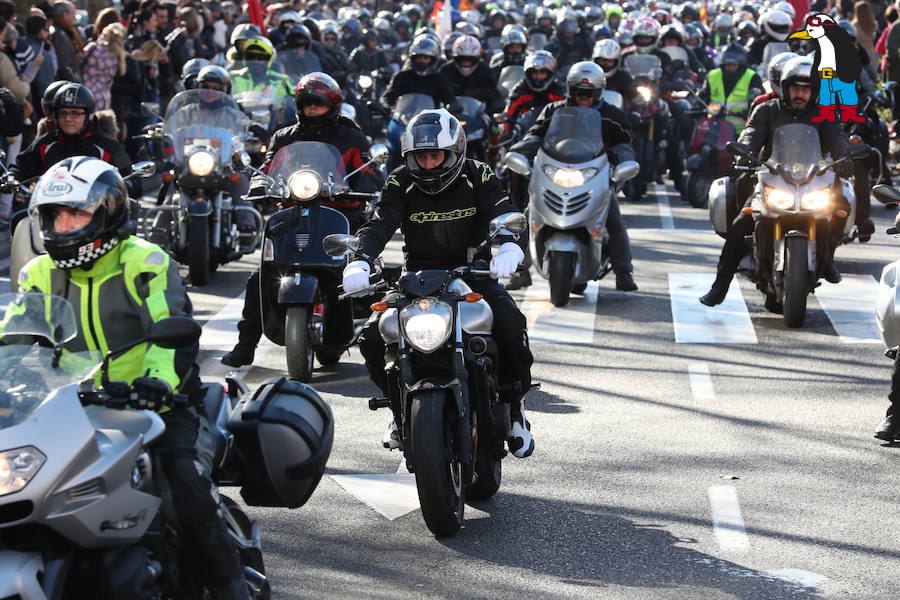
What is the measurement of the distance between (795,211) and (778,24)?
11.4 metres

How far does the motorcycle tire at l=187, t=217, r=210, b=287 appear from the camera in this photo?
47.6 ft

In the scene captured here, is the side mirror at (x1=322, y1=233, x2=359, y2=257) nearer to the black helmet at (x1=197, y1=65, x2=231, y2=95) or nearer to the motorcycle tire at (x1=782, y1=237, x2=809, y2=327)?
the motorcycle tire at (x1=782, y1=237, x2=809, y2=327)

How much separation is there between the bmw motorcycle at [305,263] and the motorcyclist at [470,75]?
8664mm

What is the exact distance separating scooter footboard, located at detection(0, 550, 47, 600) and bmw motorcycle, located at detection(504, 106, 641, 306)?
9.09m

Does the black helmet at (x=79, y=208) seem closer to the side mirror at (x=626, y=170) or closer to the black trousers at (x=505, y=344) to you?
the black trousers at (x=505, y=344)

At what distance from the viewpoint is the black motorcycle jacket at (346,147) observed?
11.8 metres

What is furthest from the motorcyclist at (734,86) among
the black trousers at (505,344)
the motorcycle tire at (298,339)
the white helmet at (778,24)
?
the black trousers at (505,344)

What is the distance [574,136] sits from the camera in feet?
45.5

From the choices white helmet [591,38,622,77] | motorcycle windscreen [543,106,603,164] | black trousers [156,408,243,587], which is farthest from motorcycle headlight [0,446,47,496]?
white helmet [591,38,622,77]

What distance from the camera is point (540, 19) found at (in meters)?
39.4

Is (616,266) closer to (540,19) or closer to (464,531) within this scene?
(464,531)

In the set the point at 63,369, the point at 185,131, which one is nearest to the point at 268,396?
the point at 63,369

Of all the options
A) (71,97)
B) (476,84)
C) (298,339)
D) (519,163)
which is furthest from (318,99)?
(476,84)

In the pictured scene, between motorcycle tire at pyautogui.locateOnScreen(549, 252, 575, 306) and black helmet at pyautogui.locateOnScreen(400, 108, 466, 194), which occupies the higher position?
black helmet at pyautogui.locateOnScreen(400, 108, 466, 194)
